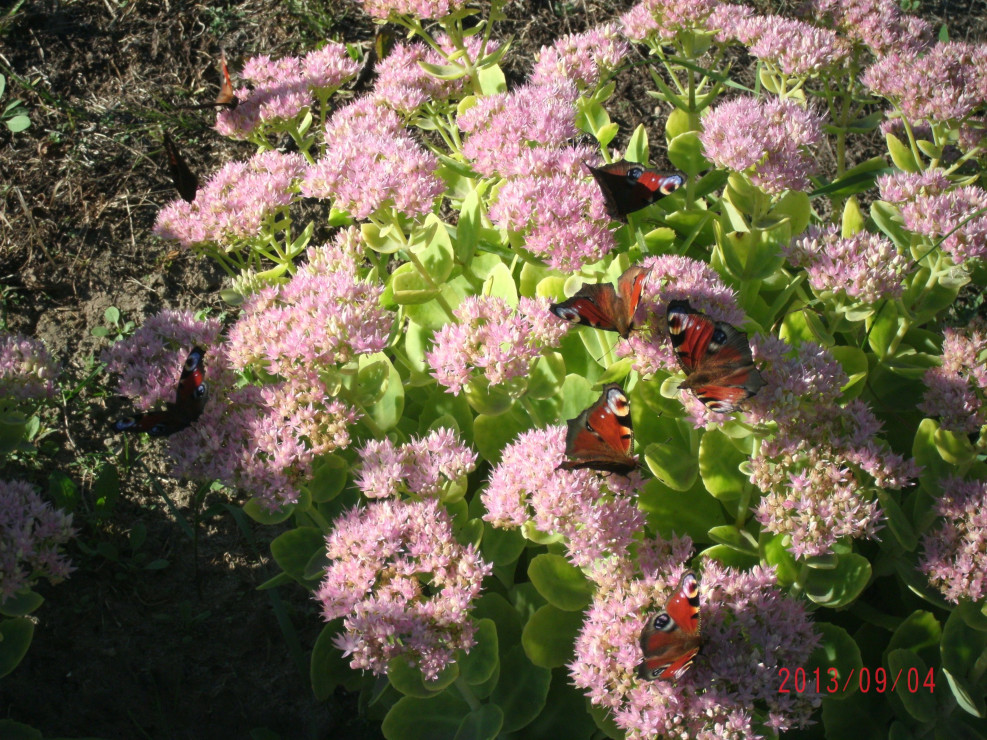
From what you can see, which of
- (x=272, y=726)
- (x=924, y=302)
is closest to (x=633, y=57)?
(x=924, y=302)

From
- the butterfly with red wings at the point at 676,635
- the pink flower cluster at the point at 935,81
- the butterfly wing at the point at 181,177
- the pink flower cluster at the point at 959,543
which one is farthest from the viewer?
the butterfly wing at the point at 181,177

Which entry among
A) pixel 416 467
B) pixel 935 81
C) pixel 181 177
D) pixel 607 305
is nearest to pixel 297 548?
pixel 416 467

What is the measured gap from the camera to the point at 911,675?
5.91 feet

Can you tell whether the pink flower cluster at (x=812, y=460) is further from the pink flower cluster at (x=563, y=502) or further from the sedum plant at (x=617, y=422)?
the pink flower cluster at (x=563, y=502)

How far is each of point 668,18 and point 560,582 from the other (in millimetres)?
1786

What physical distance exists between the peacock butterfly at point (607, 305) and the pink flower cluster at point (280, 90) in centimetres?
Result: 146

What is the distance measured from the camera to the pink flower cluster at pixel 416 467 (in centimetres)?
186

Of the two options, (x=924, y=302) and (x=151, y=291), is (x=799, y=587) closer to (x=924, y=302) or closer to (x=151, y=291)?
(x=924, y=302)

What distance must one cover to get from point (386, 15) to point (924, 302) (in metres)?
1.82

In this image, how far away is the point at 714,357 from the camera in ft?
Result: 4.95

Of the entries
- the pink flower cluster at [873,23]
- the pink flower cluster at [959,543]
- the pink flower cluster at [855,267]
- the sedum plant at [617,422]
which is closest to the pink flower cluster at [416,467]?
the sedum plant at [617,422]

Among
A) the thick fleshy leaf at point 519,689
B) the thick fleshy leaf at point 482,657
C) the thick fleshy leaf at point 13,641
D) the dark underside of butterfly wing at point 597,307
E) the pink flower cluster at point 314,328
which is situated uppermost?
the dark underside of butterfly wing at point 597,307

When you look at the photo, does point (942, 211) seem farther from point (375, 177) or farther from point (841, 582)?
point (375, 177)

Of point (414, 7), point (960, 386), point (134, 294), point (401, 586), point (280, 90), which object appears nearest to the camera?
point (401, 586)
